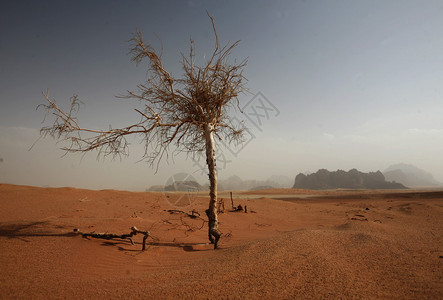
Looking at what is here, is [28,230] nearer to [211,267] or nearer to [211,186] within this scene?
[211,186]

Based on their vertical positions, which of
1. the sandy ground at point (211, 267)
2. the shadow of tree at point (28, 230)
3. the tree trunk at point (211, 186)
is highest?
the tree trunk at point (211, 186)

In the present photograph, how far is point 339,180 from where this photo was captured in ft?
268

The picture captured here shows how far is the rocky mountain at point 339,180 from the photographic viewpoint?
7856 centimetres

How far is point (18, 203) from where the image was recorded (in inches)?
386

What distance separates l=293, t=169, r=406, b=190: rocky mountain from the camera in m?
78.6

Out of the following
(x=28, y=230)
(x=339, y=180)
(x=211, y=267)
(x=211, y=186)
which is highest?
(x=339, y=180)

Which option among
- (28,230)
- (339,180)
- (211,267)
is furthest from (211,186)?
(339,180)

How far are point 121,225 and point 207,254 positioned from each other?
3248mm

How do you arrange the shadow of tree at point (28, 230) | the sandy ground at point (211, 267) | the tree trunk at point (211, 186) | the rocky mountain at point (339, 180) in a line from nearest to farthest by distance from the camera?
the sandy ground at point (211, 267) → the shadow of tree at point (28, 230) → the tree trunk at point (211, 186) → the rocky mountain at point (339, 180)

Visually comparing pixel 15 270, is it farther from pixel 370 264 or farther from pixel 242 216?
pixel 242 216

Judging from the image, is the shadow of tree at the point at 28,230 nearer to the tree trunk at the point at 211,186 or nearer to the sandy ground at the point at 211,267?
the sandy ground at the point at 211,267

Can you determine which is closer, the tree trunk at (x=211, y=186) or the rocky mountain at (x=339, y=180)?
the tree trunk at (x=211, y=186)

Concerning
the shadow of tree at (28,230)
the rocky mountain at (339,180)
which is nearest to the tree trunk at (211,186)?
the shadow of tree at (28,230)

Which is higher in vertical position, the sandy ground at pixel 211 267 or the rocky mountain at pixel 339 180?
the rocky mountain at pixel 339 180
